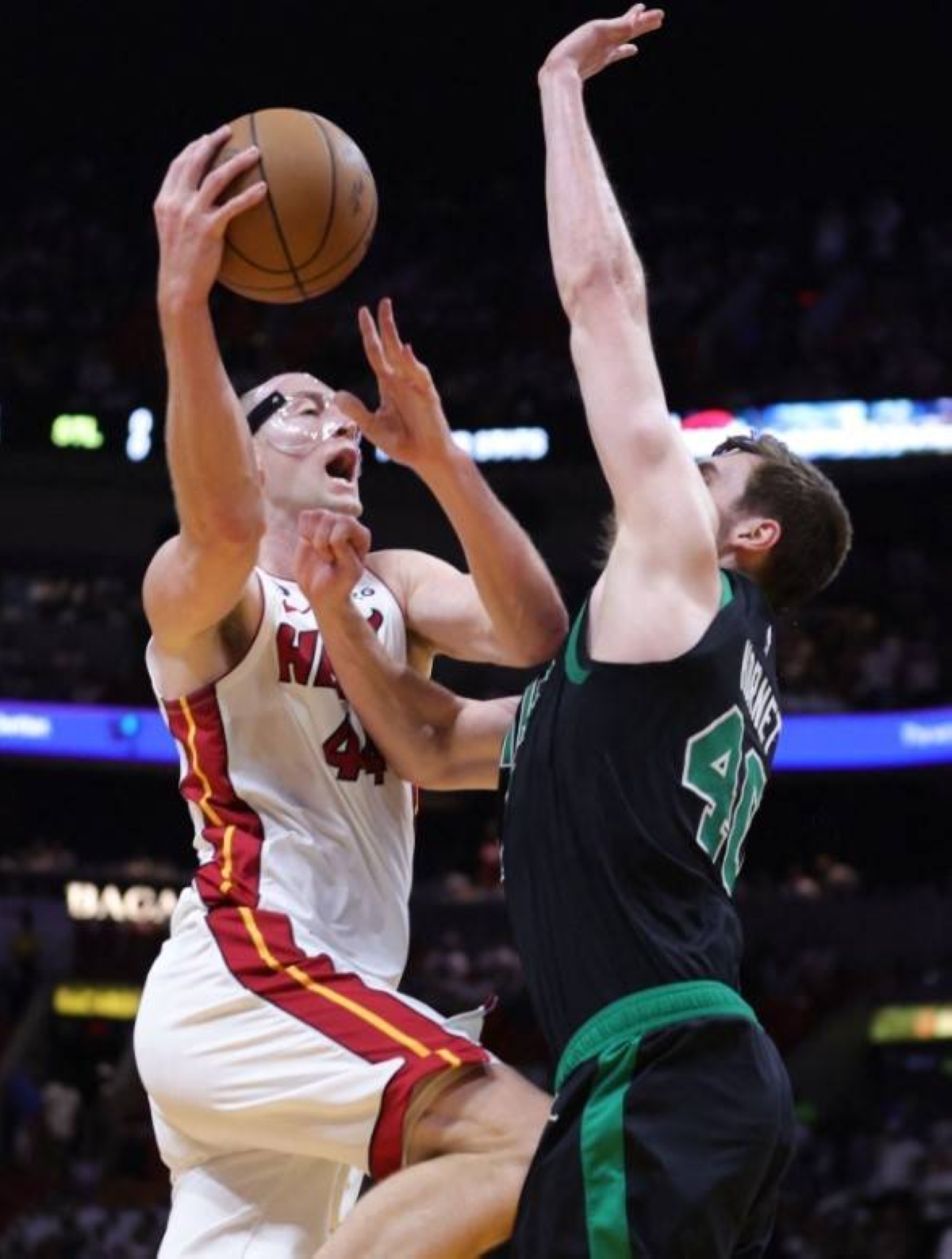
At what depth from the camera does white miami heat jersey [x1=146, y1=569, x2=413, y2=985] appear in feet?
15.2

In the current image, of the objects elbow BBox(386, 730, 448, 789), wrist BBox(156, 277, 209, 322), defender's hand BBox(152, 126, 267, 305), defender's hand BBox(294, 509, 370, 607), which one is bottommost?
elbow BBox(386, 730, 448, 789)

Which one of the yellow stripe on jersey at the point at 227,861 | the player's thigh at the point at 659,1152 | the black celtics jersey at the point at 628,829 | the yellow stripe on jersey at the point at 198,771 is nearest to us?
the player's thigh at the point at 659,1152

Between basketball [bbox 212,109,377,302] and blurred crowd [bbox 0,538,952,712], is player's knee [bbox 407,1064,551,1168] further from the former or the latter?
blurred crowd [bbox 0,538,952,712]

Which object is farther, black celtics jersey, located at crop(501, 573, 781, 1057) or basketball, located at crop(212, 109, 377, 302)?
basketball, located at crop(212, 109, 377, 302)

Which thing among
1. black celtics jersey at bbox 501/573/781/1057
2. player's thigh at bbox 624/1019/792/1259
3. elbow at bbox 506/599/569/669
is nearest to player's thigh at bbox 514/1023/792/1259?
player's thigh at bbox 624/1019/792/1259

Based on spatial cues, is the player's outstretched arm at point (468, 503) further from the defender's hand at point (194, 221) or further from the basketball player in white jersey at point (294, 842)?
the defender's hand at point (194, 221)

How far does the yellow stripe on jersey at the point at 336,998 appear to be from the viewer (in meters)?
4.26

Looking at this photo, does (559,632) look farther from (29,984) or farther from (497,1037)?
(29,984)

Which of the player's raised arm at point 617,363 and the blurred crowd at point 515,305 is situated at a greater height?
the player's raised arm at point 617,363

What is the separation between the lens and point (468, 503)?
4789mm

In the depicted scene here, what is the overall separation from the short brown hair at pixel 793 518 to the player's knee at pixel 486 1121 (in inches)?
44.5

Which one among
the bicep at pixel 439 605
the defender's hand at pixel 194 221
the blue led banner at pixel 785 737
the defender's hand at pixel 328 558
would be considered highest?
the defender's hand at pixel 194 221

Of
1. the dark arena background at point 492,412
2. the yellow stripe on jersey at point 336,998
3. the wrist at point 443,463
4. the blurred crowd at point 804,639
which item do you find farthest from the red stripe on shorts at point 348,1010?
the blurred crowd at point 804,639

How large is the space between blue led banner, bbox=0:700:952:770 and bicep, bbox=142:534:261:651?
48.2ft
